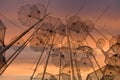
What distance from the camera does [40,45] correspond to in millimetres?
45438

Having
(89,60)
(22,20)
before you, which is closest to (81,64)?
(89,60)

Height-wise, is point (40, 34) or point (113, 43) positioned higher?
point (113, 43)

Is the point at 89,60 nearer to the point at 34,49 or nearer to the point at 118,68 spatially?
the point at 118,68

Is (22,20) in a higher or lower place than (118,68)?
lower

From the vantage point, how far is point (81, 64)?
179 ft

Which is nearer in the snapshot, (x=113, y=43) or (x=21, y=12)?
(x=21, y=12)

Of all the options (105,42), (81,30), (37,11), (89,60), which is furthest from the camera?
→ (105,42)

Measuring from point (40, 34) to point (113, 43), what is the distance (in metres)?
18.4

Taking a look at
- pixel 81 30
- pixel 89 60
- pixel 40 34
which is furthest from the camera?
pixel 89 60

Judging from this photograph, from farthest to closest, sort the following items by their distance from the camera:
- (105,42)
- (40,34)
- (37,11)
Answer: (105,42), (40,34), (37,11)

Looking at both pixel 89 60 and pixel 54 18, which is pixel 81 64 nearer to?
pixel 89 60

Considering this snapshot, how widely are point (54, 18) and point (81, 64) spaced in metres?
11.7

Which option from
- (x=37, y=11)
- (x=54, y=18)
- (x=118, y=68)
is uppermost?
(x=118, y=68)

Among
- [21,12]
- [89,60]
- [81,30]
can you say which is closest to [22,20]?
[21,12]
